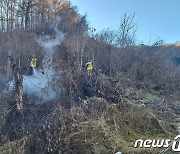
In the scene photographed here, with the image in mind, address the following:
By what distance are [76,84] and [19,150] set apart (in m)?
2.82

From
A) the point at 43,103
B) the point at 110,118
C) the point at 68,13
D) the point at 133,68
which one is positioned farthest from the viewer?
the point at 68,13

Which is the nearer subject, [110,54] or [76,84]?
[76,84]

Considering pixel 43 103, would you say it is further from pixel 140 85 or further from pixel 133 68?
pixel 133 68

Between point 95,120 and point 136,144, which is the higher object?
point 95,120

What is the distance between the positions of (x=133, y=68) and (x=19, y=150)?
811 cm

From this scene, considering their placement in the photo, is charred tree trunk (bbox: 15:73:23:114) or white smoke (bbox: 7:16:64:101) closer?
charred tree trunk (bbox: 15:73:23:114)

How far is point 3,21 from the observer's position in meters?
17.8

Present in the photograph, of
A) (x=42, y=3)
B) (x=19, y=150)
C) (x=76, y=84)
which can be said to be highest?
(x=42, y=3)

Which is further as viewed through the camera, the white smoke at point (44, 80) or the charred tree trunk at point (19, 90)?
the white smoke at point (44, 80)

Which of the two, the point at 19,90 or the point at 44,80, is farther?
the point at 44,80

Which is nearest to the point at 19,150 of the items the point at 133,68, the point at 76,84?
the point at 76,84

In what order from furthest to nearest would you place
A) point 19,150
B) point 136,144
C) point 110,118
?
point 110,118 → point 136,144 → point 19,150

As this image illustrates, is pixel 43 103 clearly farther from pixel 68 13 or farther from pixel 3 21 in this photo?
pixel 3 21

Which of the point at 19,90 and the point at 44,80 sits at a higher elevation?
the point at 44,80
